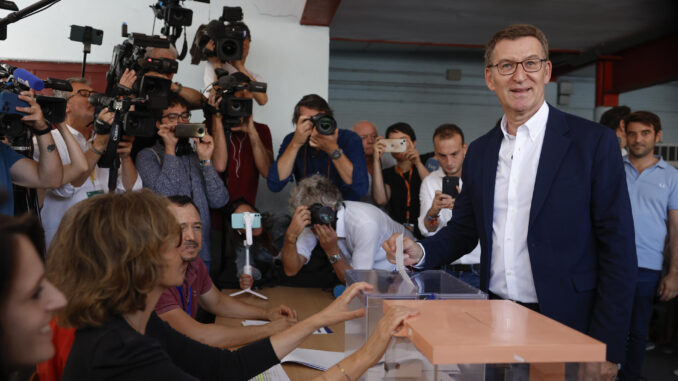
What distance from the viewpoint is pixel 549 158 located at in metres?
1.49

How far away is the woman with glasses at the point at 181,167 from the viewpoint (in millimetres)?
2994

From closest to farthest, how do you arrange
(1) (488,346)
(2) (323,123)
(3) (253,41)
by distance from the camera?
(1) (488,346) < (2) (323,123) < (3) (253,41)

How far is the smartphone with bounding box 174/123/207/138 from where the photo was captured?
114 inches

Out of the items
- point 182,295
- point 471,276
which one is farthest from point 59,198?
point 471,276

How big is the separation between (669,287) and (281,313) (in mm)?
2237

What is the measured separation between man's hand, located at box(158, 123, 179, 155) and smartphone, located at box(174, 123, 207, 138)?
0.08 meters

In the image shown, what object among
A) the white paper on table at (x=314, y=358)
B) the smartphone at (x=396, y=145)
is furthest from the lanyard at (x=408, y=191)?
the white paper on table at (x=314, y=358)

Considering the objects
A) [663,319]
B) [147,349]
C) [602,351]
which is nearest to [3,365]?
[147,349]

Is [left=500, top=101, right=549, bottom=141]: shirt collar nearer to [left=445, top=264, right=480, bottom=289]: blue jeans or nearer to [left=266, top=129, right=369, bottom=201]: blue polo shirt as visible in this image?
[left=445, top=264, right=480, bottom=289]: blue jeans

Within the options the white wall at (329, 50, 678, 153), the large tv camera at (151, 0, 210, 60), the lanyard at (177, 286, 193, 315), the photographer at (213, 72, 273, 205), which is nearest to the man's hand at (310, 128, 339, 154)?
the photographer at (213, 72, 273, 205)

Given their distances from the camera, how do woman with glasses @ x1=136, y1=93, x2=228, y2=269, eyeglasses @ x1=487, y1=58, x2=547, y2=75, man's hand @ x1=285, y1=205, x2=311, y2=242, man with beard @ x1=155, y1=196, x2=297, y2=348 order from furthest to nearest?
woman with glasses @ x1=136, y1=93, x2=228, y2=269, man's hand @ x1=285, y1=205, x2=311, y2=242, man with beard @ x1=155, y1=196, x2=297, y2=348, eyeglasses @ x1=487, y1=58, x2=547, y2=75

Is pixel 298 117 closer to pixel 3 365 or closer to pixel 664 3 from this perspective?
pixel 3 365

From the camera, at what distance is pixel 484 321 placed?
3.34 ft

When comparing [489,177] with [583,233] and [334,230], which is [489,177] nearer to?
[583,233]
